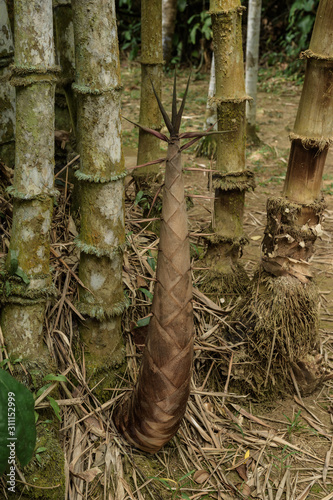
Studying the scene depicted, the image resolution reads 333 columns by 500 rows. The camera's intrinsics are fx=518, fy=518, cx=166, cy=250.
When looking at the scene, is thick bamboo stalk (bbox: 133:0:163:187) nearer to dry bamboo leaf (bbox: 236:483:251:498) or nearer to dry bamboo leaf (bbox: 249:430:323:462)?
dry bamboo leaf (bbox: 249:430:323:462)

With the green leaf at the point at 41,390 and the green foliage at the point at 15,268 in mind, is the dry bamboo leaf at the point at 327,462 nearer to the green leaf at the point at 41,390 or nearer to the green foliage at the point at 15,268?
the green leaf at the point at 41,390

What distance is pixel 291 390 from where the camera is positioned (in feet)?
8.51

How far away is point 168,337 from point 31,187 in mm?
723

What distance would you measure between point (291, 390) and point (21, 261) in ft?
4.96

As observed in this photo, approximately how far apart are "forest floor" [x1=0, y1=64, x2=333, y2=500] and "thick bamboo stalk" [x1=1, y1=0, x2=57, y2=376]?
0.75 ft

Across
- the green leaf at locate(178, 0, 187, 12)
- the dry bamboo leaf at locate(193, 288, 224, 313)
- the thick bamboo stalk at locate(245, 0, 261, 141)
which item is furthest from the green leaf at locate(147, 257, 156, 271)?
the green leaf at locate(178, 0, 187, 12)

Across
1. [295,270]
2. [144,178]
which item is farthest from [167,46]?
[295,270]

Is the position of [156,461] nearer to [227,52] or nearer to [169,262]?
[169,262]

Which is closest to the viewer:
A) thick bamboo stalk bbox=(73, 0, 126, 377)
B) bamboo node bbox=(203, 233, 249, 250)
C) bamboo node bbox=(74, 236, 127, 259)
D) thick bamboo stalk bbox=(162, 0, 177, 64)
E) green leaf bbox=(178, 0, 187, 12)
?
thick bamboo stalk bbox=(73, 0, 126, 377)

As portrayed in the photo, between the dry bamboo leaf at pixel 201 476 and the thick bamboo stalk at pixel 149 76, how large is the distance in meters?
1.64

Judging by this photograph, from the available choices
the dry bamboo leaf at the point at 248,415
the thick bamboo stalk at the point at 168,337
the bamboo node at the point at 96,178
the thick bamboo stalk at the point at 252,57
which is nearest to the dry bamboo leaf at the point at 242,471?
the dry bamboo leaf at the point at 248,415

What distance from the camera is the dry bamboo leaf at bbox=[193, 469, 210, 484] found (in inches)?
83.4

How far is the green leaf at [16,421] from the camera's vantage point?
60.6 inches

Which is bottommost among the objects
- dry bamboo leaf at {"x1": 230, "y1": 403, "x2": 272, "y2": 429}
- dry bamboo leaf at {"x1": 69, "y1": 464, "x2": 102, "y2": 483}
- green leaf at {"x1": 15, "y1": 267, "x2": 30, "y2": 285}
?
dry bamboo leaf at {"x1": 230, "y1": 403, "x2": 272, "y2": 429}
